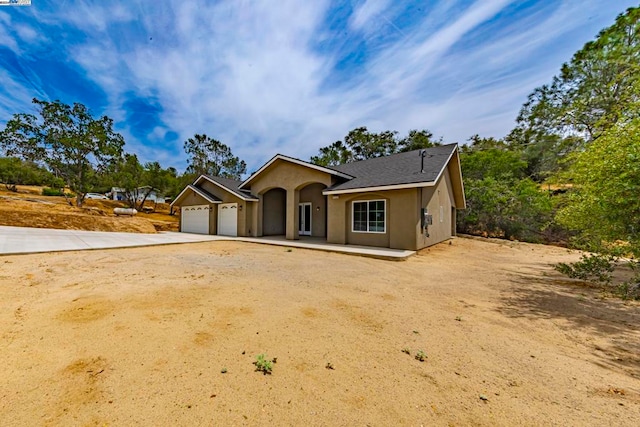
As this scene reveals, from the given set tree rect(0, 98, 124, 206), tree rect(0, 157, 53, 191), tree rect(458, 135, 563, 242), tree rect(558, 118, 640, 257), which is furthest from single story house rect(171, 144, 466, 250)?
tree rect(0, 157, 53, 191)

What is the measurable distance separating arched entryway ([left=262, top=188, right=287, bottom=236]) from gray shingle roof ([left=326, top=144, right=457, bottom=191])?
17.1ft

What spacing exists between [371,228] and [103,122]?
1076 inches

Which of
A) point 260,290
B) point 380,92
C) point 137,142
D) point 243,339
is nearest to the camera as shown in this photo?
point 243,339

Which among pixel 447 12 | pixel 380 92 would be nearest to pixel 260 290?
pixel 447 12

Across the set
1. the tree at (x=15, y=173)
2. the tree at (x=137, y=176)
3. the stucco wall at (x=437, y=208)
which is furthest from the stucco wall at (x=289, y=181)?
the tree at (x=15, y=173)

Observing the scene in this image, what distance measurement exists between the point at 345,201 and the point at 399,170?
111 inches

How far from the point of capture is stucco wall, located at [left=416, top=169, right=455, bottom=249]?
1028 cm

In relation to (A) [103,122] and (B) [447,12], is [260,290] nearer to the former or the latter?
(B) [447,12]

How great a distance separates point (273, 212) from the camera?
53.2 ft

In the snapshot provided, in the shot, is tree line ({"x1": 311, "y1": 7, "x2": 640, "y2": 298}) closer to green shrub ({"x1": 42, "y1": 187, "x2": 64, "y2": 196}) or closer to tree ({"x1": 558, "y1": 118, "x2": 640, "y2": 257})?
tree ({"x1": 558, "y1": 118, "x2": 640, "y2": 257})

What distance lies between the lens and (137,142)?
30.8 m

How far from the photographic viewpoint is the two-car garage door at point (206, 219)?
618 inches

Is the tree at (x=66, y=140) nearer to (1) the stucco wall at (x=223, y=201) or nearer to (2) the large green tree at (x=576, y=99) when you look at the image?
(1) the stucco wall at (x=223, y=201)

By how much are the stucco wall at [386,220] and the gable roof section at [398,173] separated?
0.42 meters
